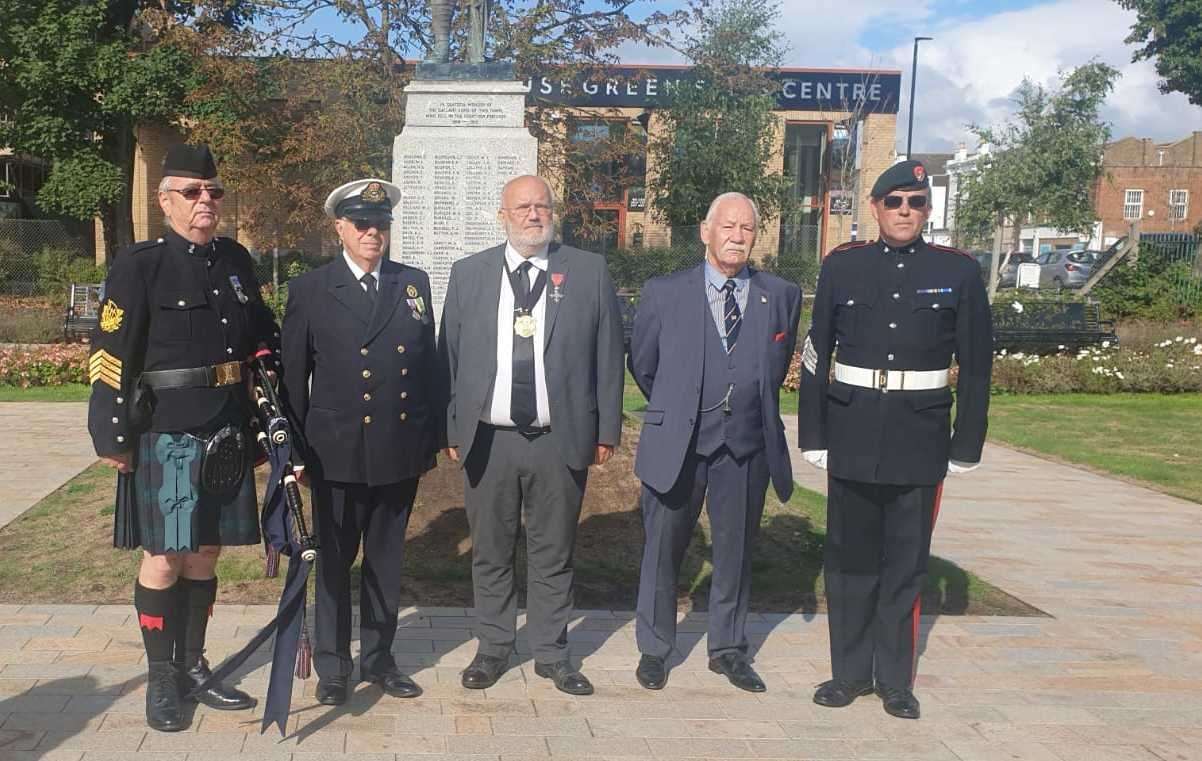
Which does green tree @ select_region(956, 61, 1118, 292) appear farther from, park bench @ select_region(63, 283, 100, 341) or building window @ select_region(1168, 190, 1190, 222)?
building window @ select_region(1168, 190, 1190, 222)

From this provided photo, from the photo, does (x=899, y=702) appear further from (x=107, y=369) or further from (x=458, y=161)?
(x=458, y=161)

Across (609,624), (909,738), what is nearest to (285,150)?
(609,624)

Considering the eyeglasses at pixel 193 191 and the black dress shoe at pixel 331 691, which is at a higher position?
the eyeglasses at pixel 193 191

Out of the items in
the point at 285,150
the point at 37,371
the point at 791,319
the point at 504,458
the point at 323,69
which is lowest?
the point at 37,371

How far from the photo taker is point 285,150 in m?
21.0

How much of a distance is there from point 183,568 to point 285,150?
1798 centimetres

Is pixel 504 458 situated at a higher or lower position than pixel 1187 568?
higher

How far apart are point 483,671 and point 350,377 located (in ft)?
4.32

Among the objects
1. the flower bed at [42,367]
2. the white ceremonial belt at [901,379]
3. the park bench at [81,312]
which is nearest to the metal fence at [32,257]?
the park bench at [81,312]

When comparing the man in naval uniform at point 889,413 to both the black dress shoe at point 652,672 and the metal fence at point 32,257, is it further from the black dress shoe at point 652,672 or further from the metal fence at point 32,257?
the metal fence at point 32,257

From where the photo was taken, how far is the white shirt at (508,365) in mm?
4551

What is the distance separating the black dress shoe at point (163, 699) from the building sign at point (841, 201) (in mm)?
32038

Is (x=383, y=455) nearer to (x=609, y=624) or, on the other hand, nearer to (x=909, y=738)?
(x=609, y=624)

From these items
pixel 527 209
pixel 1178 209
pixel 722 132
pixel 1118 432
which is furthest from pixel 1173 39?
pixel 1178 209
